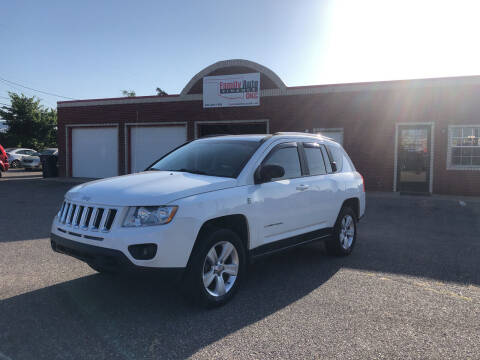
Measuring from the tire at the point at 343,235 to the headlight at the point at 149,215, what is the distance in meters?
3.13

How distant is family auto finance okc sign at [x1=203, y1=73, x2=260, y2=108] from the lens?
58.4ft

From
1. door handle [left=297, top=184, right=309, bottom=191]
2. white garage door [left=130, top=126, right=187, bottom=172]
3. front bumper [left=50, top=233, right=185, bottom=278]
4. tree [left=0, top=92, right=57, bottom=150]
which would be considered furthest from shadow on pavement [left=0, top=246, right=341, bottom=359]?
tree [left=0, top=92, right=57, bottom=150]

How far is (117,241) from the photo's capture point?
367cm

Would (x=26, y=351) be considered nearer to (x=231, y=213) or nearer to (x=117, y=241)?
(x=117, y=241)

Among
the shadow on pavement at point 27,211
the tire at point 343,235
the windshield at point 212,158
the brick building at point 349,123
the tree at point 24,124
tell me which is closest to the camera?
the windshield at point 212,158

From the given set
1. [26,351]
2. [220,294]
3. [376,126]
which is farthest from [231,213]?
[376,126]

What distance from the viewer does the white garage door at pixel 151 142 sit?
19.5 m

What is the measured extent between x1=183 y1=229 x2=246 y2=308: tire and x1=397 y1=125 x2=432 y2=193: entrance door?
1280cm

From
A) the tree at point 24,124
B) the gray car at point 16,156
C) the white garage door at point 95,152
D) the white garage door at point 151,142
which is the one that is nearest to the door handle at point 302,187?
the white garage door at point 151,142

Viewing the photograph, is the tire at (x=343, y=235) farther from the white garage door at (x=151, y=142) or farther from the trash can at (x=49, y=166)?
the trash can at (x=49, y=166)

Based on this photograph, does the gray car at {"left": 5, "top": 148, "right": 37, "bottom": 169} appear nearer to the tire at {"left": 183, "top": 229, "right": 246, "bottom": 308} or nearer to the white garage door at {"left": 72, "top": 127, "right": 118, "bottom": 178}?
the white garage door at {"left": 72, "top": 127, "right": 118, "bottom": 178}

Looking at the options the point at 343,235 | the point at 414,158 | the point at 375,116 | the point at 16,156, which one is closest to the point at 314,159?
the point at 343,235

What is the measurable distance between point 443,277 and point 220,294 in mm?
3045

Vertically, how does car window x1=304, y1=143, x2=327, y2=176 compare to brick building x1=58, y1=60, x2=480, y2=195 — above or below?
below
